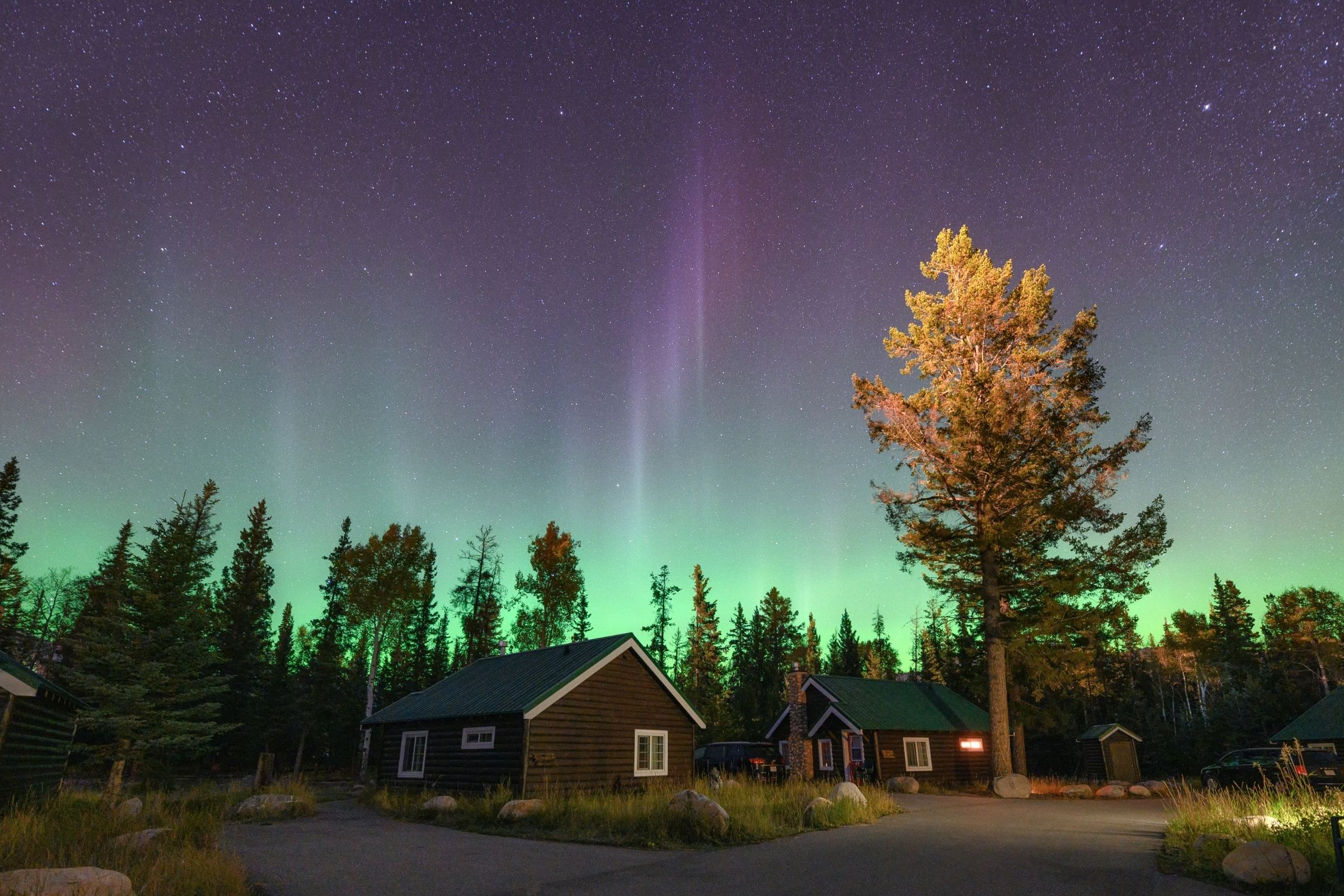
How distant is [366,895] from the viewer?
9102 mm

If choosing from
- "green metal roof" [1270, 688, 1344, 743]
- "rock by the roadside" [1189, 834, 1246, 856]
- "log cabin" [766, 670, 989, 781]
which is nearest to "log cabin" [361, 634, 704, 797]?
"log cabin" [766, 670, 989, 781]

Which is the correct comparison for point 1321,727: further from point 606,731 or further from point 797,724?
point 606,731

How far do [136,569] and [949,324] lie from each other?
35.1m

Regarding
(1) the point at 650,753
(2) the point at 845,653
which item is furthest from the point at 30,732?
(2) the point at 845,653

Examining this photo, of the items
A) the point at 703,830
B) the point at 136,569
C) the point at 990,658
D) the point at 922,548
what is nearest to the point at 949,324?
the point at 922,548

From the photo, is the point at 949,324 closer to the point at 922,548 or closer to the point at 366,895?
the point at 922,548

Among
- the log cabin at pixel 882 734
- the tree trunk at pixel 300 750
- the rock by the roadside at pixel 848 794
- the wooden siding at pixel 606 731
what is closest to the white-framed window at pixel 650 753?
the wooden siding at pixel 606 731

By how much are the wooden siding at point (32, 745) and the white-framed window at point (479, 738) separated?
10.6 m

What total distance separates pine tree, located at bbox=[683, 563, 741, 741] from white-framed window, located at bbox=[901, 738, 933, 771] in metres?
24.6

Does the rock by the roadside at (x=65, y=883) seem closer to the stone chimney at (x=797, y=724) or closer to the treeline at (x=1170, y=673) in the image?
the stone chimney at (x=797, y=724)

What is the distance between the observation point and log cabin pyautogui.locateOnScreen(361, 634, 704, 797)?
21.2 m

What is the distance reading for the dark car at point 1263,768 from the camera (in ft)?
76.1

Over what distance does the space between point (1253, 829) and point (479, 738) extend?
63.2 ft

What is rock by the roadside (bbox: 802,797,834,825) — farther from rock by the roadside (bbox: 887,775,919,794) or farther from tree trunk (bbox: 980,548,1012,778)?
rock by the roadside (bbox: 887,775,919,794)
